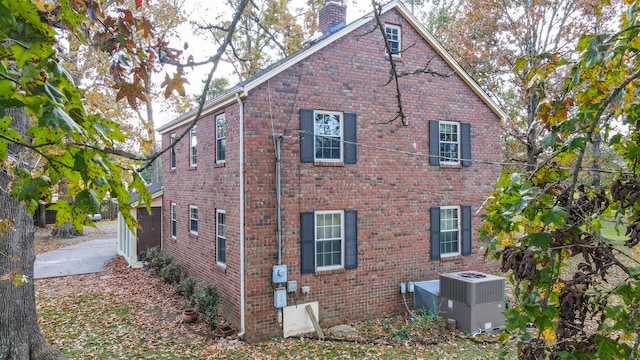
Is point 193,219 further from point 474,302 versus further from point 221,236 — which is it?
point 474,302

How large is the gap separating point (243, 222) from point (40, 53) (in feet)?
28.0

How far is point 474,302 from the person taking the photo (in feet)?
33.9

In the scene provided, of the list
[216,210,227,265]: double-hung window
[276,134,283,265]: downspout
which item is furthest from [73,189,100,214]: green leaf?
[216,210,227,265]: double-hung window

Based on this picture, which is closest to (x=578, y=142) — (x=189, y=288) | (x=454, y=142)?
(x=454, y=142)

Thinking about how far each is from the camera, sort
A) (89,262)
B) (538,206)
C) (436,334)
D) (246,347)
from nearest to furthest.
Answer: (538,206) → (246,347) → (436,334) → (89,262)

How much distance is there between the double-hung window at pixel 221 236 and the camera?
1134 centimetres

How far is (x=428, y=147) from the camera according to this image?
12195mm

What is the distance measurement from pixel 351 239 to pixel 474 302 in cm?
342

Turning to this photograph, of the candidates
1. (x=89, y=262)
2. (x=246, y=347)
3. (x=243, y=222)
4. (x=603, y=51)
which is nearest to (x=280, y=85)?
(x=243, y=222)

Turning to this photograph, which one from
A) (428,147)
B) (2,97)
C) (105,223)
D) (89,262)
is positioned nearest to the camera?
(2,97)

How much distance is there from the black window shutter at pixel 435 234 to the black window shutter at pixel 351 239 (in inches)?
101

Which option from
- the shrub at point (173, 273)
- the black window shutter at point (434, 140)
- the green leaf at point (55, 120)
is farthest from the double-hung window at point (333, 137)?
the green leaf at point (55, 120)

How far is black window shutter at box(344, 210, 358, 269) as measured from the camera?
1091 cm

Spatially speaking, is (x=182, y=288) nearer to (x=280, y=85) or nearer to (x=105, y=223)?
(x=280, y=85)
